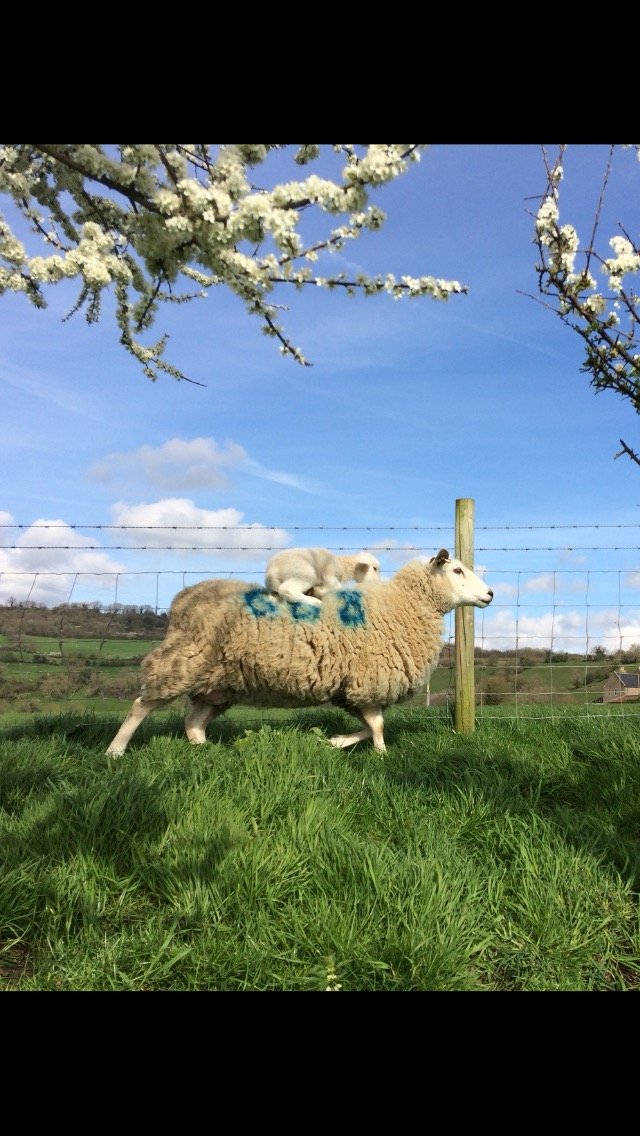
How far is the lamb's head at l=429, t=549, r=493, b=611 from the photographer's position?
6.44 metres

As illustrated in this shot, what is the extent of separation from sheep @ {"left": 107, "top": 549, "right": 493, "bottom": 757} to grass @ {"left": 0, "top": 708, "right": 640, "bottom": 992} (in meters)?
0.68

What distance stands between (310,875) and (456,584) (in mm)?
3477

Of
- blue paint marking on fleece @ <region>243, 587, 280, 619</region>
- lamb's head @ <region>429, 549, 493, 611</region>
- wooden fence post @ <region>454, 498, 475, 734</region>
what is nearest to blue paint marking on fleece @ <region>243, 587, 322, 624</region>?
blue paint marking on fleece @ <region>243, 587, 280, 619</region>

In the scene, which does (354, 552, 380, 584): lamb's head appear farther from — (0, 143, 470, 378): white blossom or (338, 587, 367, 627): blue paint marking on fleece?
(0, 143, 470, 378): white blossom

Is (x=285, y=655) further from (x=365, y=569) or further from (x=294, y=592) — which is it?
(x=365, y=569)

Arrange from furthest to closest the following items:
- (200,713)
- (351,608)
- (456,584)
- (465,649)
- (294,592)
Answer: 1. (465,649)
2. (456,584)
3. (200,713)
4. (351,608)
5. (294,592)

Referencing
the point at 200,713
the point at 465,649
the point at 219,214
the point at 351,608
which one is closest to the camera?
the point at 219,214

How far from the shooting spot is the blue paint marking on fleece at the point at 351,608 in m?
6.05

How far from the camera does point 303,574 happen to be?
592 centimetres

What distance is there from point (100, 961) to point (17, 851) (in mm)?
992

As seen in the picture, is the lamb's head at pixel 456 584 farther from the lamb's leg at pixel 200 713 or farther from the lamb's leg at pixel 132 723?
the lamb's leg at pixel 132 723

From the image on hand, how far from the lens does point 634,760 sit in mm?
5598

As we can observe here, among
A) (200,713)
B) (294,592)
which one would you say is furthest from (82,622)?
(294,592)
